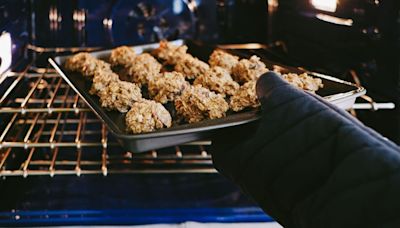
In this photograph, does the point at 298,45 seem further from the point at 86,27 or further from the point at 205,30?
the point at 86,27

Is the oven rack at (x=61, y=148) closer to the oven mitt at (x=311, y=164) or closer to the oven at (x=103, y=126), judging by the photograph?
the oven at (x=103, y=126)

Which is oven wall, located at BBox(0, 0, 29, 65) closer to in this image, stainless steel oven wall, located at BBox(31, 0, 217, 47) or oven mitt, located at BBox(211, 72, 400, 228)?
stainless steel oven wall, located at BBox(31, 0, 217, 47)

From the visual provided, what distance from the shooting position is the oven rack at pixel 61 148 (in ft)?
3.71

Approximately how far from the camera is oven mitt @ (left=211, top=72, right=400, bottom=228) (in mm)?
591

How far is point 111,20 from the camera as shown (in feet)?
4.71

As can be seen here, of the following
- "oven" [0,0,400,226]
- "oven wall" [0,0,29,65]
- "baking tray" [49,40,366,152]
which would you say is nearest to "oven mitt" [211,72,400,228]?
"baking tray" [49,40,366,152]

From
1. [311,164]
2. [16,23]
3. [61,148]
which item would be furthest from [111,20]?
[311,164]

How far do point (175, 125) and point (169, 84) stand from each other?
0.14 metres

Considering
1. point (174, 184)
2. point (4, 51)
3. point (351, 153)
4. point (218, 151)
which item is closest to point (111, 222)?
point (174, 184)

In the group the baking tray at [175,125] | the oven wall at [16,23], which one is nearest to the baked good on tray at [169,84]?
the baking tray at [175,125]

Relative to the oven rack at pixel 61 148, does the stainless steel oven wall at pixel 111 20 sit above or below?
above

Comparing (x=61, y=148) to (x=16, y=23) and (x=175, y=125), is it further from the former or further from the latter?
(x=175, y=125)

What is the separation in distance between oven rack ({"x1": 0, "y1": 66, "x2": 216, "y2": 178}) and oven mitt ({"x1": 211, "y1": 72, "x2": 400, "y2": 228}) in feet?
1.10

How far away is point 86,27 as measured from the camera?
144cm
